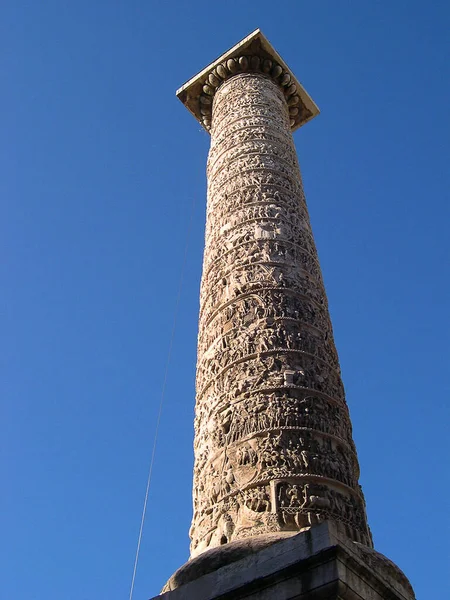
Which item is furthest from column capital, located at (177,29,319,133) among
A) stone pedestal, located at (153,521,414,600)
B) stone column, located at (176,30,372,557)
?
stone pedestal, located at (153,521,414,600)

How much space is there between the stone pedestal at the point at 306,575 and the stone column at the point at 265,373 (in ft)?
1.05

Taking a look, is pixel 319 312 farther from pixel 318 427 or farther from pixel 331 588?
pixel 331 588

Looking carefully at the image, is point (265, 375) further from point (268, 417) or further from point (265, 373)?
point (268, 417)

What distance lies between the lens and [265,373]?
12.2 ft

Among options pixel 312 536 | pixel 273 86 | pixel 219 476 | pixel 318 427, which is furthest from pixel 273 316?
pixel 273 86

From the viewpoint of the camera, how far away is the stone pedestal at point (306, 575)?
7.88 feet

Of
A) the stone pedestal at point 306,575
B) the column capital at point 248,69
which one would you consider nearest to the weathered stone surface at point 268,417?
the stone pedestal at point 306,575

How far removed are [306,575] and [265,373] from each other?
4.62 feet

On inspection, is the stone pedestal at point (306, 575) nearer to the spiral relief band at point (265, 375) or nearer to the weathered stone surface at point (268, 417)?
the weathered stone surface at point (268, 417)

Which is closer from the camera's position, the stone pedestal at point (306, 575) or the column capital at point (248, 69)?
the stone pedestal at point (306, 575)

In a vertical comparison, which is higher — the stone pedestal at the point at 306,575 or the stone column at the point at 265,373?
the stone column at the point at 265,373

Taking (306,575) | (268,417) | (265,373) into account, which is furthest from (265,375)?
(306,575)

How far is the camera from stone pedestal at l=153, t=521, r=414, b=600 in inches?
94.6

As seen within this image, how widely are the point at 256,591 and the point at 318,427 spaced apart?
3.78 ft
